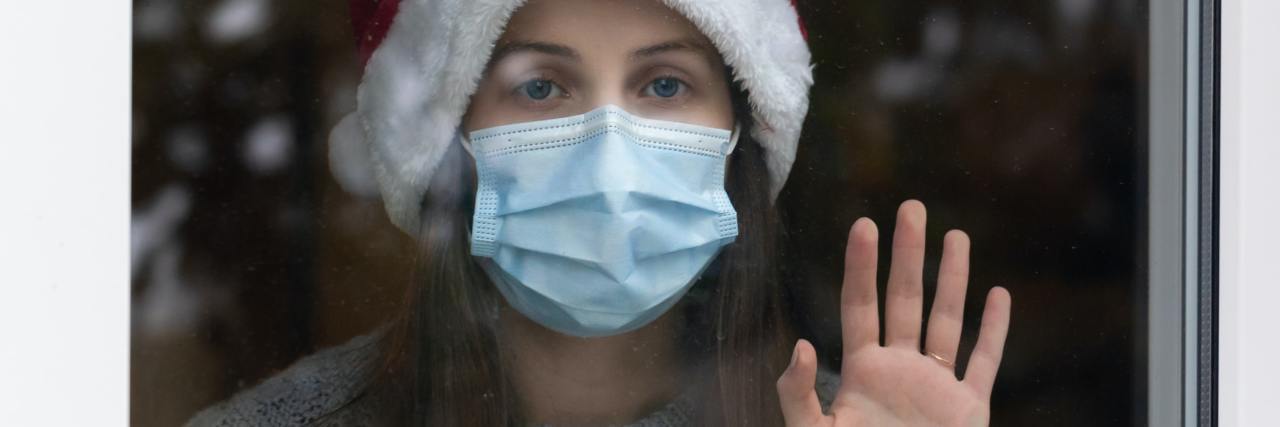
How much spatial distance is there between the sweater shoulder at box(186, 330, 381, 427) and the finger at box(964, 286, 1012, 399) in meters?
0.64

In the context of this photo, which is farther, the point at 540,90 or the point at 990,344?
the point at 990,344

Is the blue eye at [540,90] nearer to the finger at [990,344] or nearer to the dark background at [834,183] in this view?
the dark background at [834,183]

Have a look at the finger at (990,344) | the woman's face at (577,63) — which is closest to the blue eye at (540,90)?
the woman's face at (577,63)

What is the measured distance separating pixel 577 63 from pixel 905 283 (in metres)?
0.42

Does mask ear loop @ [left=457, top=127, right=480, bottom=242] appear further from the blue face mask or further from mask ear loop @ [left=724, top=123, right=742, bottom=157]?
mask ear loop @ [left=724, top=123, right=742, bottom=157]

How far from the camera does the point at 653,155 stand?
1249 millimetres

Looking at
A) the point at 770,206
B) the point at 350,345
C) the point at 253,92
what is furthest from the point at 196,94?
the point at 770,206

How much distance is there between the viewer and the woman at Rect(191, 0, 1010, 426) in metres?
1.23

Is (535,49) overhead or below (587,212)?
overhead

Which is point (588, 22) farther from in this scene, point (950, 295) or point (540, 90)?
point (950, 295)

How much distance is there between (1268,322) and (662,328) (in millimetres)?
694

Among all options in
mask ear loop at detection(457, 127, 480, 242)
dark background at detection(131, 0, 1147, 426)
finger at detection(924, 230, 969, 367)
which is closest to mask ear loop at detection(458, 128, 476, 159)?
mask ear loop at detection(457, 127, 480, 242)

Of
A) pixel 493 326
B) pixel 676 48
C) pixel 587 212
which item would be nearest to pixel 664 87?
pixel 676 48

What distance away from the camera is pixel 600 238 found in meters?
1.24
